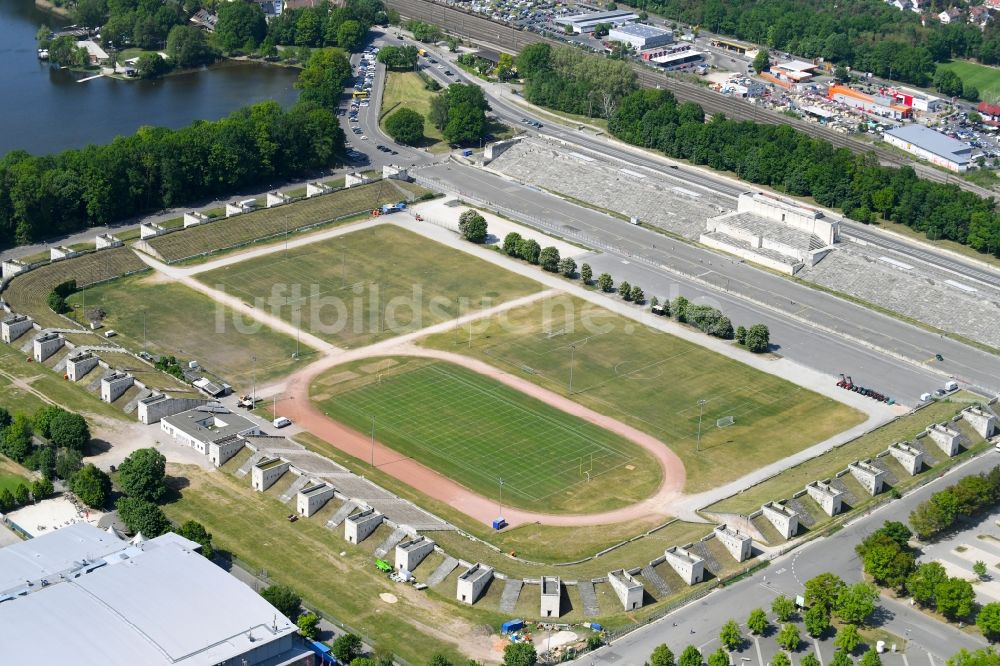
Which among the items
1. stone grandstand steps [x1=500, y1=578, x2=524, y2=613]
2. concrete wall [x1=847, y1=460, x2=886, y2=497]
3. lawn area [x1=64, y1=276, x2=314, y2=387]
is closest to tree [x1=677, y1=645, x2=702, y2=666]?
stone grandstand steps [x1=500, y1=578, x2=524, y2=613]

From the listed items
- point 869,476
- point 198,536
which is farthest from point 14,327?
point 869,476

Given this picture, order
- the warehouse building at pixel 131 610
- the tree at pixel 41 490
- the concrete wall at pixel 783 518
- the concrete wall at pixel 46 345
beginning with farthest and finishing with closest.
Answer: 1. the concrete wall at pixel 46 345
2. the tree at pixel 41 490
3. the concrete wall at pixel 783 518
4. the warehouse building at pixel 131 610

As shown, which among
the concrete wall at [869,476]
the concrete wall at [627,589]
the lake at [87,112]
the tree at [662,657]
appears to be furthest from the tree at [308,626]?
the lake at [87,112]

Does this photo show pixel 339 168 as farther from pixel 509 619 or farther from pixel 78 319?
pixel 509 619

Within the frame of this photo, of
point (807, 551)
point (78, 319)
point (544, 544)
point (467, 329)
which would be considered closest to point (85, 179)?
point (78, 319)

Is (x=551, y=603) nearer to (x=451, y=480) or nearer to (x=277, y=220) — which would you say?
(x=451, y=480)

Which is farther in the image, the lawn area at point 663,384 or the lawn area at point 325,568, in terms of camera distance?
the lawn area at point 663,384

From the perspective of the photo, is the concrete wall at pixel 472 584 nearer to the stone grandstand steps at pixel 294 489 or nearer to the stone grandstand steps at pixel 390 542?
→ the stone grandstand steps at pixel 390 542

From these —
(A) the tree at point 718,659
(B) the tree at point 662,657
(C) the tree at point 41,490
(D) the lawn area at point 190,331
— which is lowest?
(C) the tree at point 41,490
